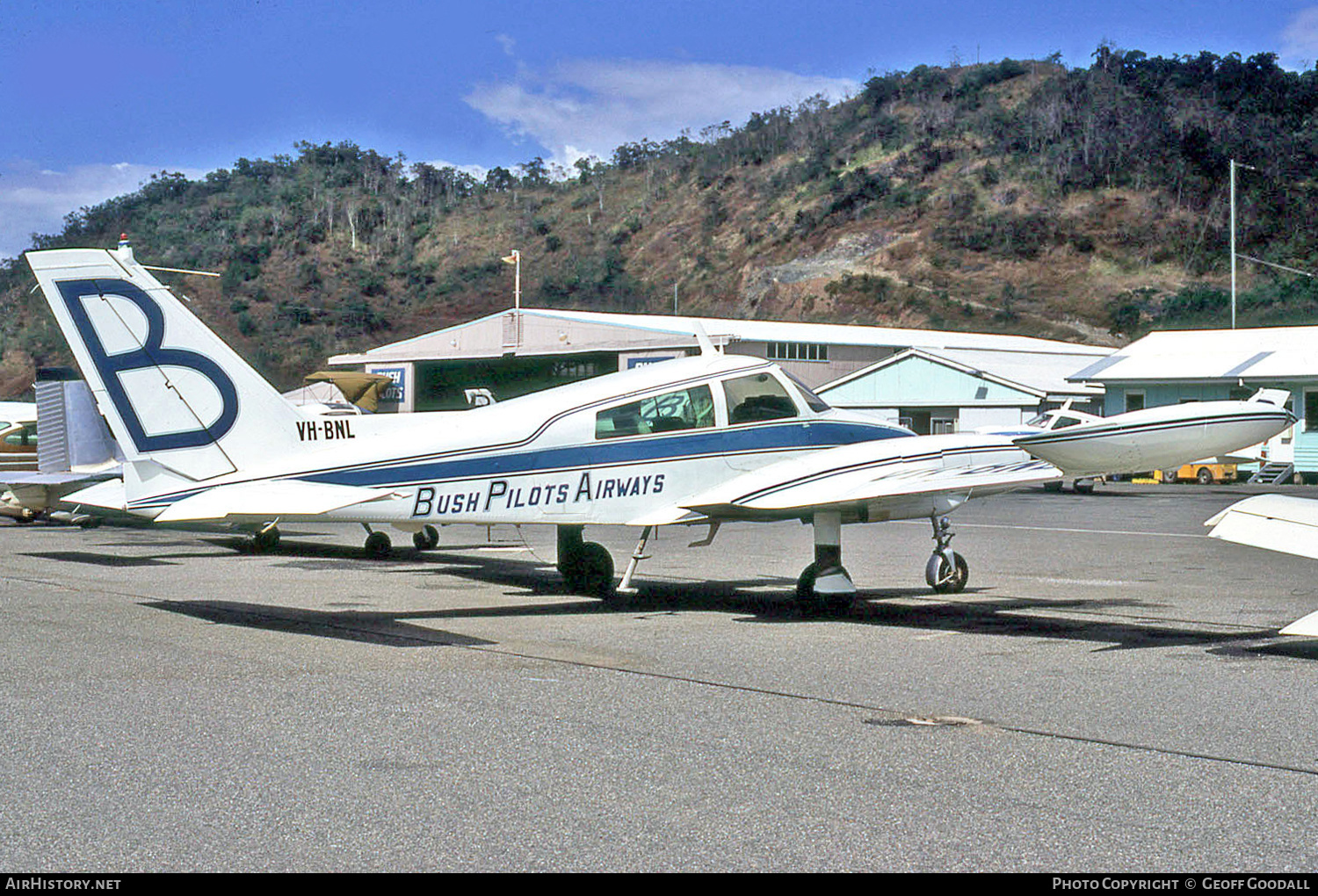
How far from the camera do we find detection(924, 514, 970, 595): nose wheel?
13.8 metres

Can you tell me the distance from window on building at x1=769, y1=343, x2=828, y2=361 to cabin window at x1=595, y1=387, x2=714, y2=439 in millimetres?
37517

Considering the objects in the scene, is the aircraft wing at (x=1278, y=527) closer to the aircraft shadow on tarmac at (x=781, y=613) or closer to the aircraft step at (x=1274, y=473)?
the aircraft shadow on tarmac at (x=781, y=613)

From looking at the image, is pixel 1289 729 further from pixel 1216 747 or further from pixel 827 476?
pixel 827 476

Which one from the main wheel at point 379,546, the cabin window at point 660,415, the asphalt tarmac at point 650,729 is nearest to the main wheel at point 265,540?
the main wheel at point 379,546

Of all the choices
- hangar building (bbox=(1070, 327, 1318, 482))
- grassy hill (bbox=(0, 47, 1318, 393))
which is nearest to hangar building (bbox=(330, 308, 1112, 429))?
hangar building (bbox=(1070, 327, 1318, 482))

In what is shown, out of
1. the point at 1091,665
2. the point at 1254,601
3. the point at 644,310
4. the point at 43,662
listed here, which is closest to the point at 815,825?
the point at 1091,665

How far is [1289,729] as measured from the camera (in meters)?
6.87

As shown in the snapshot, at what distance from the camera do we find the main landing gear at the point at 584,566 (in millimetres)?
13641

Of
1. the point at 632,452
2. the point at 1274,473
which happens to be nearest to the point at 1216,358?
the point at 1274,473

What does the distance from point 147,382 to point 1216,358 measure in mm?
42297

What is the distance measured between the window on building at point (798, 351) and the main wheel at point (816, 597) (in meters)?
37.7

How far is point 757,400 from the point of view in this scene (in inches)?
497

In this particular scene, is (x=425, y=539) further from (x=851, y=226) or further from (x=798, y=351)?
(x=851, y=226)

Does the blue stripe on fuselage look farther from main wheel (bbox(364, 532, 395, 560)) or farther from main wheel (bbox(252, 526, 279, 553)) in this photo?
main wheel (bbox(252, 526, 279, 553))
